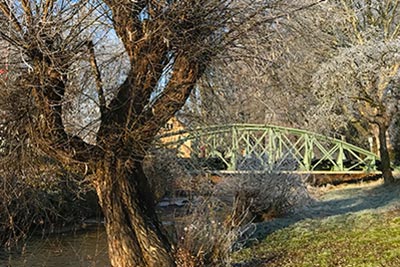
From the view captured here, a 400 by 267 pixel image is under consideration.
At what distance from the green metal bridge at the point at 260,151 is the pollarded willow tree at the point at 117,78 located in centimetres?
74

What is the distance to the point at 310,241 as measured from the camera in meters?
6.23

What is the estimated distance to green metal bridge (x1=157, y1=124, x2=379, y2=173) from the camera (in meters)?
7.97

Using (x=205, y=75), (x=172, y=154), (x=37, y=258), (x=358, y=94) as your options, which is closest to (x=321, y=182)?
(x=358, y=94)

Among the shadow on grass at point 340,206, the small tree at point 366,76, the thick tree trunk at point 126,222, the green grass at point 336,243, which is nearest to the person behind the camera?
the thick tree trunk at point 126,222

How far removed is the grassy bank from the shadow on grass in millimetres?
181

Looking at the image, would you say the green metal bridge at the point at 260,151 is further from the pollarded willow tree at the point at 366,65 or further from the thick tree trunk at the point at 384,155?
the thick tree trunk at the point at 384,155

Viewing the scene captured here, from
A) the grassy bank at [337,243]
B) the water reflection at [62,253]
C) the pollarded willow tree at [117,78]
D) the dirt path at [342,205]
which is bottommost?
the dirt path at [342,205]

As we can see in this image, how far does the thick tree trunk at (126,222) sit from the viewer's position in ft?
13.2

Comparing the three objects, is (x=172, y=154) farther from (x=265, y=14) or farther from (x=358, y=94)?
(x=358, y=94)

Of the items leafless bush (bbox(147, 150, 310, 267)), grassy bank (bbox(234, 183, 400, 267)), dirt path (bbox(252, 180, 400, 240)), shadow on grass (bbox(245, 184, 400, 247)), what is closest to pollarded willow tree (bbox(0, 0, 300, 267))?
leafless bush (bbox(147, 150, 310, 267))

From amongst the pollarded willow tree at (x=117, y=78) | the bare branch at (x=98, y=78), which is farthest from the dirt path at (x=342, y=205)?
the bare branch at (x=98, y=78)

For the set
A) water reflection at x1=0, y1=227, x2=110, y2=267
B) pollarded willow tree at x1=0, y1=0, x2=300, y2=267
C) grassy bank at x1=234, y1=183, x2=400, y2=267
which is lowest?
grassy bank at x1=234, y1=183, x2=400, y2=267

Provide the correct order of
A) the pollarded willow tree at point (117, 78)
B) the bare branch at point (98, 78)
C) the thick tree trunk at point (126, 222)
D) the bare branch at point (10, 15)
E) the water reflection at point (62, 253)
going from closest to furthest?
the bare branch at point (10, 15), the pollarded willow tree at point (117, 78), the bare branch at point (98, 78), the thick tree trunk at point (126, 222), the water reflection at point (62, 253)

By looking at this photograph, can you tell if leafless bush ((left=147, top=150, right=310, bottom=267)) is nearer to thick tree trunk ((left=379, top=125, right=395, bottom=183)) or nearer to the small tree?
thick tree trunk ((left=379, top=125, right=395, bottom=183))
